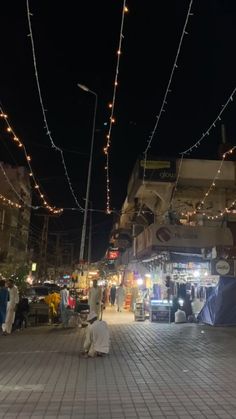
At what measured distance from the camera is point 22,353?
31.6 feet

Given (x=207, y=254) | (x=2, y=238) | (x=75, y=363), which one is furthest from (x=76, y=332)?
(x=2, y=238)

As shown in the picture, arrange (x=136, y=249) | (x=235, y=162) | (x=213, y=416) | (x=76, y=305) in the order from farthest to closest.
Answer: (x=136, y=249)
(x=235, y=162)
(x=76, y=305)
(x=213, y=416)

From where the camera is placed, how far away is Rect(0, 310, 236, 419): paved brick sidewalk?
549 centimetres

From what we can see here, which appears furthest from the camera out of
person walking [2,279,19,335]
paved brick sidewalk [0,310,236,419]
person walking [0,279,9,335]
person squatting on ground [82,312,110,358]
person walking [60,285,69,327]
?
person walking [60,285,69,327]

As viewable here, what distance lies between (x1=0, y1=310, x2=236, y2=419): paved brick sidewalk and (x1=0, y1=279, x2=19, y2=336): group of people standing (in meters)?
1.42

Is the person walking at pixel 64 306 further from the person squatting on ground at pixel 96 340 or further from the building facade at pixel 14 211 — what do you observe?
the building facade at pixel 14 211

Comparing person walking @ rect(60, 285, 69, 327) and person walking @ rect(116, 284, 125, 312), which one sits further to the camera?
person walking @ rect(116, 284, 125, 312)

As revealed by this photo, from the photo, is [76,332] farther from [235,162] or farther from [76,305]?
[235,162]

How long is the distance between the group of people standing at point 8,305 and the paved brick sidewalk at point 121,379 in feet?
4.65

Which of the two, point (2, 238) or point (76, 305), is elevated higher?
point (2, 238)

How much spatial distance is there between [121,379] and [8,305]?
7428 millimetres

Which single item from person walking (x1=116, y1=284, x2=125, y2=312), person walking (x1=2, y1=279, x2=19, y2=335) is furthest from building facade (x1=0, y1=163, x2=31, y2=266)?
person walking (x1=2, y1=279, x2=19, y2=335)

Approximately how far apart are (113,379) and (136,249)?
53.9 feet

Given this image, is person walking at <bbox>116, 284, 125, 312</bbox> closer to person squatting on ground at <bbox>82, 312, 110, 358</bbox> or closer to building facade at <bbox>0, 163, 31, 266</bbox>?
person squatting on ground at <bbox>82, 312, 110, 358</bbox>
